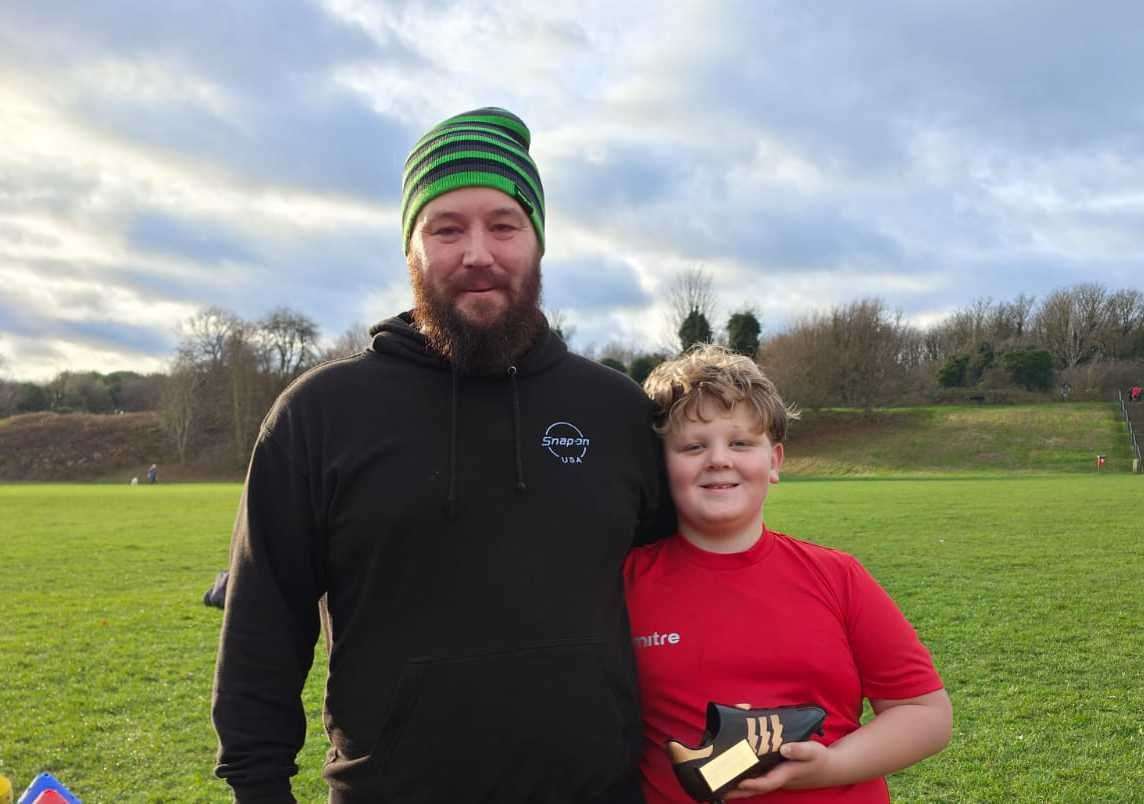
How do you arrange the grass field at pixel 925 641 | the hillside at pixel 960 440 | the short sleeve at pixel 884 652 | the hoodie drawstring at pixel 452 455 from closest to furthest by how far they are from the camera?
the hoodie drawstring at pixel 452 455 → the short sleeve at pixel 884 652 → the grass field at pixel 925 641 → the hillside at pixel 960 440

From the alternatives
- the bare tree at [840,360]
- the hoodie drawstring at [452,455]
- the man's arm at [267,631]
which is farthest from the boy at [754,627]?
the bare tree at [840,360]

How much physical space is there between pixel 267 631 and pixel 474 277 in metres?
1.13

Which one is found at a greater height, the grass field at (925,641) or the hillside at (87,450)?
the hillside at (87,450)

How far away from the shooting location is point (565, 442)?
240 centimetres

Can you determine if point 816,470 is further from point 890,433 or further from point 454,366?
point 454,366

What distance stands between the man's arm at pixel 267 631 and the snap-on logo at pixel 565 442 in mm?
681

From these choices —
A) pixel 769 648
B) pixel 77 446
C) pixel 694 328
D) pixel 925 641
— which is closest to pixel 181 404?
pixel 77 446

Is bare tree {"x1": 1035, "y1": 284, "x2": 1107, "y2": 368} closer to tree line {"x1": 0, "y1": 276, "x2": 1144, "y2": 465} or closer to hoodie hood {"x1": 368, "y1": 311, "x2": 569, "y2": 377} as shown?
tree line {"x1": 0, "y1": 276, "x2": 1144, "y2": 465}

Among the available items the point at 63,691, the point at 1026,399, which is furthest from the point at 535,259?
the point at 1026,399

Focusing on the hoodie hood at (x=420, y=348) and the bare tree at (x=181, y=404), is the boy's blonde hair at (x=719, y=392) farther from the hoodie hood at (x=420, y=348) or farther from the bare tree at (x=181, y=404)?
the bare tree at (x=181, y=404)

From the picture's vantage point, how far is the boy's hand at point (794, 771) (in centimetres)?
210

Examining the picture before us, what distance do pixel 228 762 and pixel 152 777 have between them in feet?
13.5

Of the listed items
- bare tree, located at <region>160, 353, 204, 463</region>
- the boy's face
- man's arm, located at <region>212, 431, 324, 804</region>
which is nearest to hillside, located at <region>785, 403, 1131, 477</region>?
the boy's face

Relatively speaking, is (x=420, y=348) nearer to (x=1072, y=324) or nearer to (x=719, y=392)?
(x=719, y=392)
